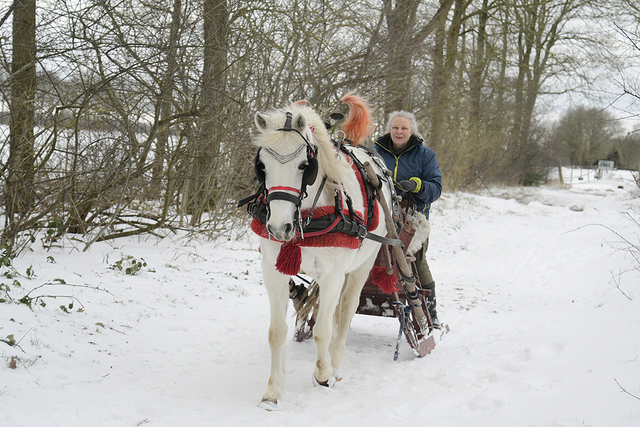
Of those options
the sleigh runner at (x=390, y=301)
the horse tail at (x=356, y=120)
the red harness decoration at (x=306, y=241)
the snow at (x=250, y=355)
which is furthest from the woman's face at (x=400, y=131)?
the snow at (x=250, y=355)

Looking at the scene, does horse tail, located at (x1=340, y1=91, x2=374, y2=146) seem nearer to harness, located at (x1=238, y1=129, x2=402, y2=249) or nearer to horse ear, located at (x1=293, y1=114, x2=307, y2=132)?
harness, located at (x1=238, y1=129, x2=402, y2=249)

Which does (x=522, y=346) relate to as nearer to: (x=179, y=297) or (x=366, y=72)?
(x=179, y=297)

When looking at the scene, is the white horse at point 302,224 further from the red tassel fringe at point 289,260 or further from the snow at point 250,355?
the snow at point 250,355

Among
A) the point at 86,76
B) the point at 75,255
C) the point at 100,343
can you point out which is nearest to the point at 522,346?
the point at 100,343

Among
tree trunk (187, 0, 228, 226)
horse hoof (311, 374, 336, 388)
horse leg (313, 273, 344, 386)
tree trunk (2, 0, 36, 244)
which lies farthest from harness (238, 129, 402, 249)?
tree trunk (187, 0, 228, 226)

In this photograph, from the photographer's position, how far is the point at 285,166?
2.52 meters

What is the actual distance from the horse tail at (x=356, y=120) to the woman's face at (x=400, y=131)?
1.17 ft

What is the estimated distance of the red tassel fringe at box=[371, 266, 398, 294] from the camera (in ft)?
12.1

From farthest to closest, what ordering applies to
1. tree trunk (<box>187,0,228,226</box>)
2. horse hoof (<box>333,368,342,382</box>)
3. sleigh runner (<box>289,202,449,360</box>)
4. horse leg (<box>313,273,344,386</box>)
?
tree trunk (<box>187,0,228,226</box>)
sleigh runner (<box>289,202,449,360</box>)
horse hoof (<box>333,368,342,382</box>)
horse leg (<box>313,273,344,386</box>)

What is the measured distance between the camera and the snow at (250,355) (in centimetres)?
255

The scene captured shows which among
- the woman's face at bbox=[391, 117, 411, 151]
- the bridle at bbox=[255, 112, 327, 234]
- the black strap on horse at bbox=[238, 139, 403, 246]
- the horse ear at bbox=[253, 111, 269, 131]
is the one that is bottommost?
the black strap on horse at bbox=[238, 139, 403, 246]

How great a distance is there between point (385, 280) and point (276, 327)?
1.10 meters

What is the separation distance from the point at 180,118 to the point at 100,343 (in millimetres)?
Answer: 3740

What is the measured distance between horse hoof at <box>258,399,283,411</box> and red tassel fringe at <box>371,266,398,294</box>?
130 centimetres
